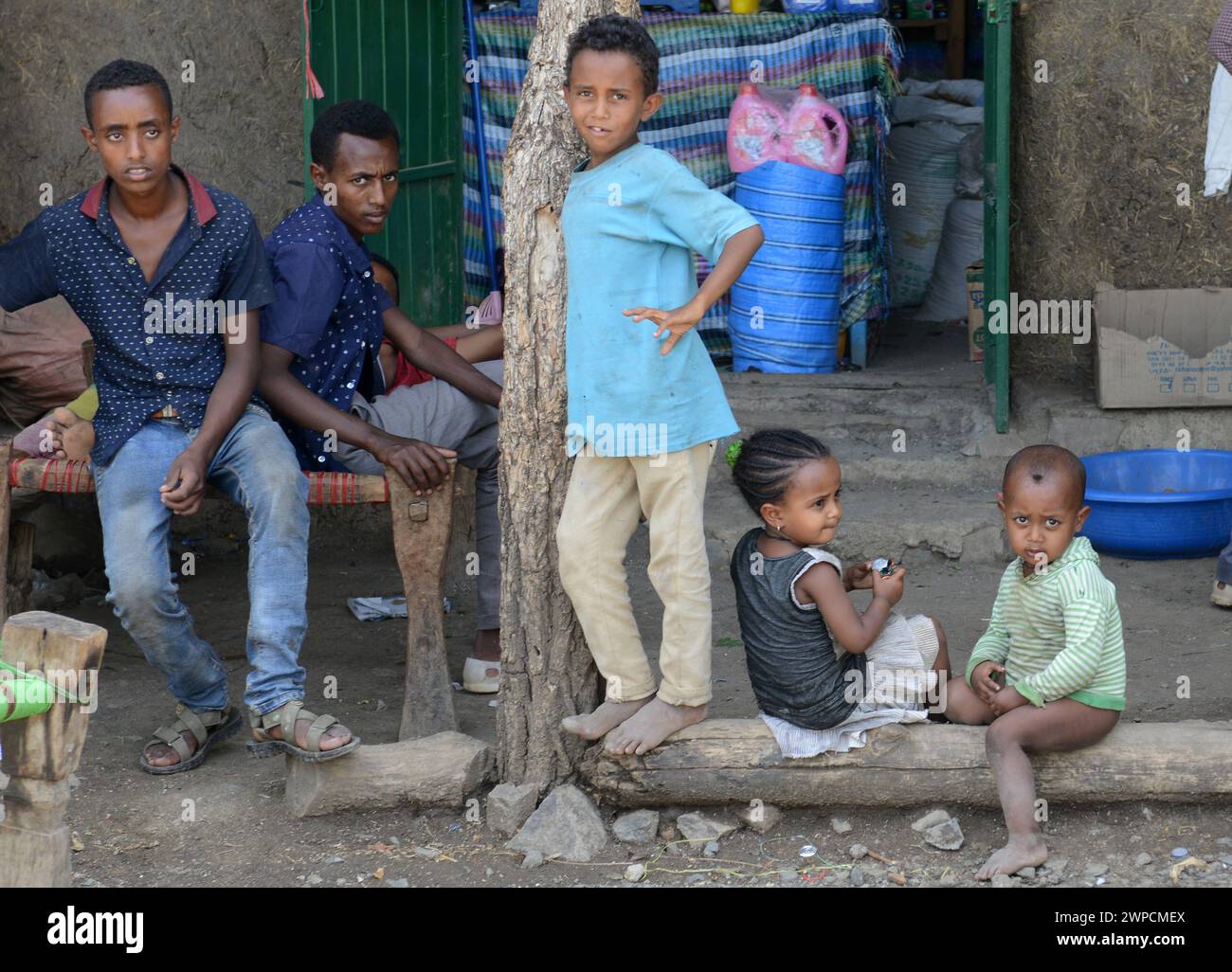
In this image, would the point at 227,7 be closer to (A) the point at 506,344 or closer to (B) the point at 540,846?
(A) the point at 506,344

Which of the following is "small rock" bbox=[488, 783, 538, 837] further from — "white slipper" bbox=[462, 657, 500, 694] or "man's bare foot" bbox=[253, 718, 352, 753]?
"white slipper" bbox=[462, 657, 500, 694]

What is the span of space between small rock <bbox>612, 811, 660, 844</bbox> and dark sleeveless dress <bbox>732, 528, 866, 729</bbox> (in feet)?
1.29

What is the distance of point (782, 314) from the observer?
275 inches

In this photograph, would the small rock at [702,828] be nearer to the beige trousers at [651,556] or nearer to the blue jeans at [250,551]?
the beige trousers at [651,556]

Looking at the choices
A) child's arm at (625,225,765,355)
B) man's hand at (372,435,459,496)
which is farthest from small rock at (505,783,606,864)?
child's arm at (625,225,765,355)

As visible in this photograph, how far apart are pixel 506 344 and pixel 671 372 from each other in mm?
481

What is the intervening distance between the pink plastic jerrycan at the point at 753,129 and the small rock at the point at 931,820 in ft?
13.2

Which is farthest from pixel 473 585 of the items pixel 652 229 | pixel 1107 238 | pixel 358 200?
pixel 1107 238

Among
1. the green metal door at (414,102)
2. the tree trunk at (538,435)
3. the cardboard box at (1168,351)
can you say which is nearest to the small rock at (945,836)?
the tree trunk at (538,435)

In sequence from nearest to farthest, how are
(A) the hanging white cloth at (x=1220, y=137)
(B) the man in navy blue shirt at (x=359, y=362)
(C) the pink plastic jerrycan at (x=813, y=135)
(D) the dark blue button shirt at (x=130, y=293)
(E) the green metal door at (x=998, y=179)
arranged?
(D) the dark blue button shirt at (x=130, y=293)
(B) the man in navy blue shirt at (x=359, y=362)
(A) the hanging white cloth at (x=1220, y=137)
(E) the green metal door at (x=998, y=179)
(C) the pink plastic jerrycan at (x=813, y=135)

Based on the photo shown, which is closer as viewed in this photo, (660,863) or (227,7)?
(660,863)

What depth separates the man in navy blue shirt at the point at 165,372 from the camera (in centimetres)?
373

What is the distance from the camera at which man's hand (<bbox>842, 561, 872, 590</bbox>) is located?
351cm

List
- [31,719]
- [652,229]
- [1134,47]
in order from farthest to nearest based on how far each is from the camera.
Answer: [1134,47], [652,229], [31,719]
